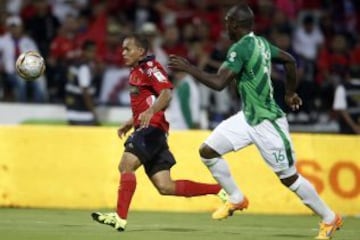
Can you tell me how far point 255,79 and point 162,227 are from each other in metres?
2.22

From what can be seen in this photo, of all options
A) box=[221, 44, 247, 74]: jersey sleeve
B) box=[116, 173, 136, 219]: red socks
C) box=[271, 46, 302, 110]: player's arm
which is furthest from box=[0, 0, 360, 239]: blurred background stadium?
box=[221, 44, 247, 74]: jersey sleeve

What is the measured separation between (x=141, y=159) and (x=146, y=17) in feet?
34.3

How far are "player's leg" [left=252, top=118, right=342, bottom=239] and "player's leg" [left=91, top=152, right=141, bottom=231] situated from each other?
1.34 m

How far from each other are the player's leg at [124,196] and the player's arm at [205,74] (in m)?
1.33

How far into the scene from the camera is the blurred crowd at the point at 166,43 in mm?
20328

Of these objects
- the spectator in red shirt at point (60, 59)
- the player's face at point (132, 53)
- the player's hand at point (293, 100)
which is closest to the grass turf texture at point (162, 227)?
the player's hand at point (293, 100)

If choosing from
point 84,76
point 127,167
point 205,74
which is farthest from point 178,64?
point 84,76

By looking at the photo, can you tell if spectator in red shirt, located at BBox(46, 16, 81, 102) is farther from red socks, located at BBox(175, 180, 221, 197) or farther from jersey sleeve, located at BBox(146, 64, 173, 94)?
jersey sleeve, located at BBox(146, 64, 173, 94)

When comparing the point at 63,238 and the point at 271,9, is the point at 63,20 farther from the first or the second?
the point at 63,238

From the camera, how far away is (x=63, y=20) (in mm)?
21609

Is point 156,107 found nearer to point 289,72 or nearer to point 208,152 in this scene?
point 208,152

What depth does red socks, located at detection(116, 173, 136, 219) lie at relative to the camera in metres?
12.2

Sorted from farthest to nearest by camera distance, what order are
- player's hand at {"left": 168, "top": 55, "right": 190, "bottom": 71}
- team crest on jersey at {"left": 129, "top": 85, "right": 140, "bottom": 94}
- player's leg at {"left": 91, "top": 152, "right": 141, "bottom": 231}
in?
team crest on jersey at {"left": 129, "top": 85, "right": 140, "bottom": 94} < player's leg at {"left": 91, "top": 152, "right": 141, "bottom": 231} < player's hand at {"left": 168, "top": 55, "right": 190, "bottom": 71}

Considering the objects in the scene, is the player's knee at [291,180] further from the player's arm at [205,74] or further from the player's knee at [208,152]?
the player's arm at [205,74]
